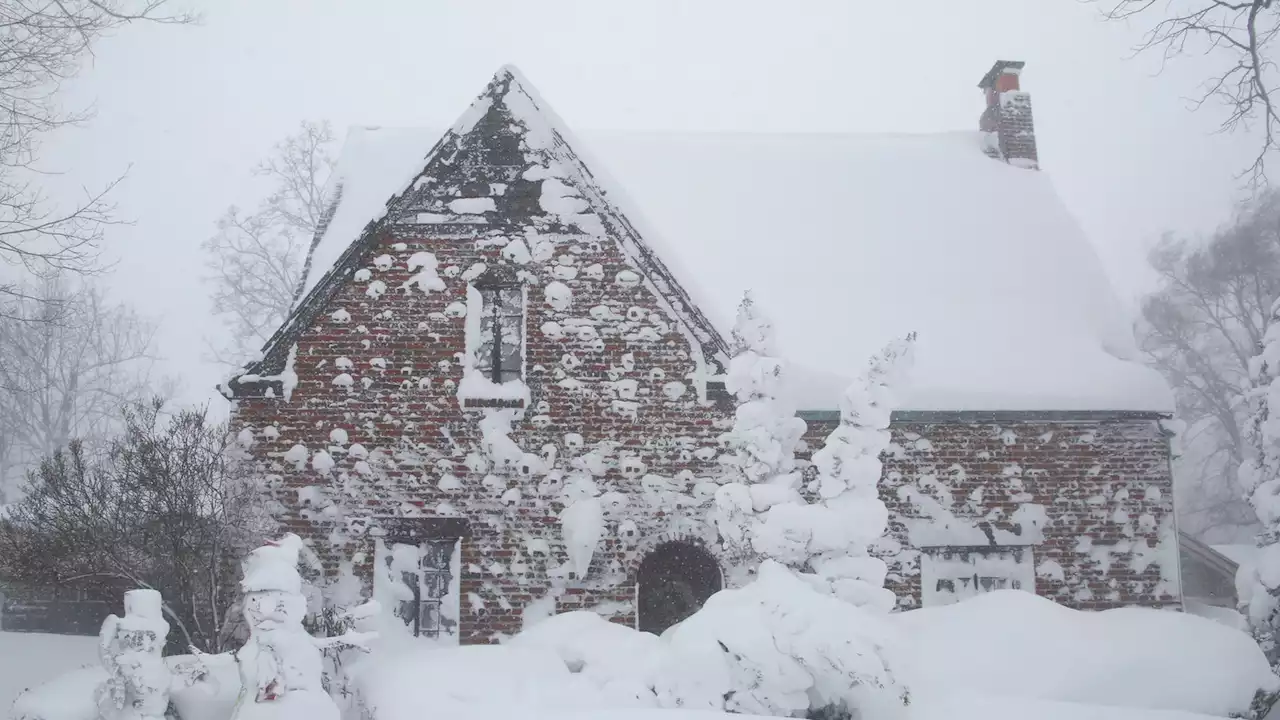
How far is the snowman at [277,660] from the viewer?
642 centimetres

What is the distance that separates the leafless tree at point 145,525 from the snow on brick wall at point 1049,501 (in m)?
6.96

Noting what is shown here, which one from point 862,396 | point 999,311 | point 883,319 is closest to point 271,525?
point 862,396

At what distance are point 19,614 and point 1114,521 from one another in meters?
17.2

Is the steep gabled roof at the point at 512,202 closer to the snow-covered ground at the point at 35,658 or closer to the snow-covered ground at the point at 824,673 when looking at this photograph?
the snow-covered ground at the point at 824,673

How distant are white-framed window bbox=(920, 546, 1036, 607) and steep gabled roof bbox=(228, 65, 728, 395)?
3803 mm

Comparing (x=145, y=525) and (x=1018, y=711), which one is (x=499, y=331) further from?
(x=1018, y=711)

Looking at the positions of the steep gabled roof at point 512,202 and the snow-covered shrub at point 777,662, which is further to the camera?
the steep gabled roof at point 512,202

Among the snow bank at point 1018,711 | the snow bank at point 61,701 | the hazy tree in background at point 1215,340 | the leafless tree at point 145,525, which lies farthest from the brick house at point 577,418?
the hazy tree in background at point 1215,340

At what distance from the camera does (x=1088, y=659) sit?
7.11m

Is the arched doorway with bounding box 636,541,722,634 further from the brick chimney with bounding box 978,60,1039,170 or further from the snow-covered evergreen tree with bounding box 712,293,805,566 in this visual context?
the brick chimney with bounding box 978,60,1039,170

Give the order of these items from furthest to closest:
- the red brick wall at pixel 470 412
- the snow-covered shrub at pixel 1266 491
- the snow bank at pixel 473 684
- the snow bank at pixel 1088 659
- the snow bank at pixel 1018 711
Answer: the red brick wall at pixel 470 412 < the snow-covered shrub at pixel 1266 491 < the snow bank at pixel 1088 659 < the snow bank at pixel 473 684 < the snow bank at pixel 1018 711

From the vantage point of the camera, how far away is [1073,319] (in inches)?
490

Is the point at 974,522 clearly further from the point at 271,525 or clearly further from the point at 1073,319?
the point at 271,525

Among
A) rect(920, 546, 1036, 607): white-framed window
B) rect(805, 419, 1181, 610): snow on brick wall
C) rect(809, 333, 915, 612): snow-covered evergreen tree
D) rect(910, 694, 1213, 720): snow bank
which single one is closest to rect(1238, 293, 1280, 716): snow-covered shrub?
rect(910, 694, 1213, 720): snow bank
